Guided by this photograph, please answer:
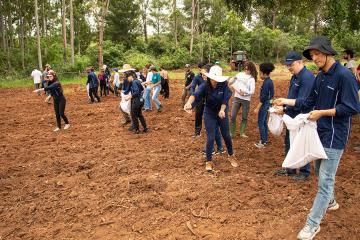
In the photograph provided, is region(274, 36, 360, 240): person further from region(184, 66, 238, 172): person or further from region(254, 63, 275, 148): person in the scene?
region(254, 63, 275, 148): person

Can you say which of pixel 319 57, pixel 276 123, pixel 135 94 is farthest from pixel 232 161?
pixel 135 94

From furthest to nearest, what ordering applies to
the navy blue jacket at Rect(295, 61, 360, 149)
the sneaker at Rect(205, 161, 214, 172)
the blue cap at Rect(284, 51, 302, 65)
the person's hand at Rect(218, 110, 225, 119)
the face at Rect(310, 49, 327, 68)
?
the sneaker at Rect(205, 161, 214, 172)
the person's hand at Rect(218, 110, 225, 119)
the blue cap at Rect(284, 51, 302, 65)
the face at Rect(310, 49, 327, 68)
the navy blue jacket at Rect(295, 61, 360, 149)

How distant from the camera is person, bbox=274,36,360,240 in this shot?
3.62 metres

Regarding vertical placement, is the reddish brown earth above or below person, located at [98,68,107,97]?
below

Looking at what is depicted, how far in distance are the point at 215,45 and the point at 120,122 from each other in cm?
3497

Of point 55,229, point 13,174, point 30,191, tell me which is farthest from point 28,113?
point 55,229

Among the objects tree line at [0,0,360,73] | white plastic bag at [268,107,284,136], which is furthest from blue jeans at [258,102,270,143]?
tree line at [0,0,360,73]

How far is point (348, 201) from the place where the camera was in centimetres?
504

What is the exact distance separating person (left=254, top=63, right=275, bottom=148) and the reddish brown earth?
13.6 inches

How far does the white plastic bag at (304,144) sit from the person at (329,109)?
65 mm

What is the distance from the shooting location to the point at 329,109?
3.71m

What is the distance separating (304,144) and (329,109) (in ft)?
1.69

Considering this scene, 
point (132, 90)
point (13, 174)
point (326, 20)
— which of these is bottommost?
point (13, 174)

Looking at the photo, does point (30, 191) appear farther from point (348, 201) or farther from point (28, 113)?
point (28, 113)
